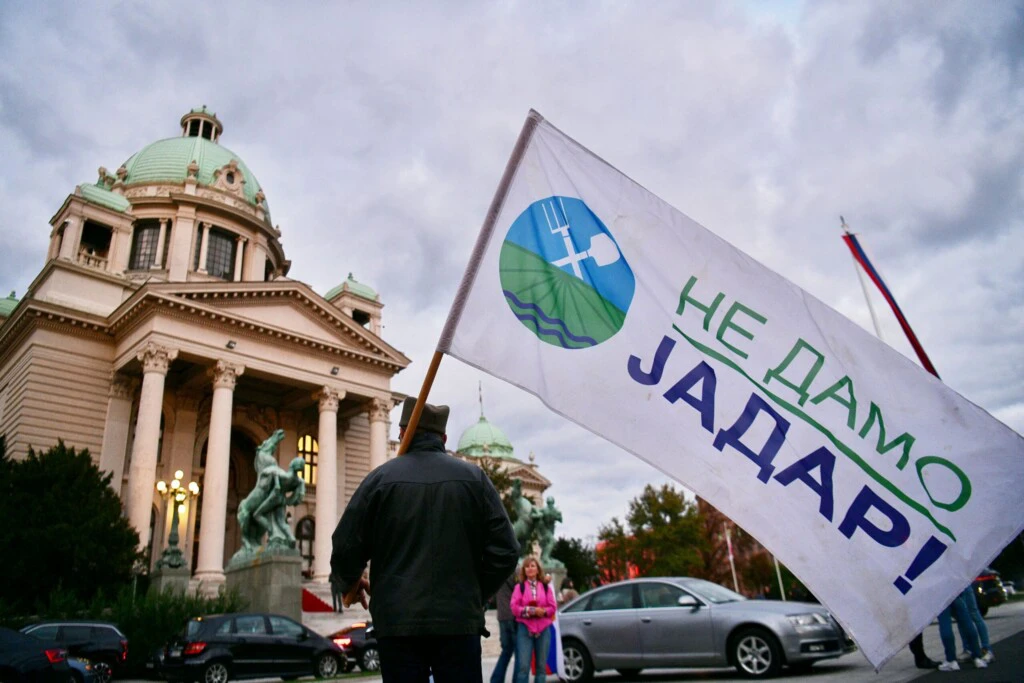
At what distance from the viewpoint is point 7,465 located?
24547 mm

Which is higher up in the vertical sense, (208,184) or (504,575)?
(208,184)

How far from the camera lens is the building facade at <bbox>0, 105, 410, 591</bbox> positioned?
29.4m

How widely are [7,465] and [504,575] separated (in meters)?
27.5

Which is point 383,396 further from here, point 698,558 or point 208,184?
point 698,558

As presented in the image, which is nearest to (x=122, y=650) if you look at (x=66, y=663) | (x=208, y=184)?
(x=66, y=663)

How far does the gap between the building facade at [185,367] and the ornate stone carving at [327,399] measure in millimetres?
57

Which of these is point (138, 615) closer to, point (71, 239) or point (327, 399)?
point (327, 399)

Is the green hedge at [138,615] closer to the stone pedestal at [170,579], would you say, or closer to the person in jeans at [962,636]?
the stone pedestal at [170,579]

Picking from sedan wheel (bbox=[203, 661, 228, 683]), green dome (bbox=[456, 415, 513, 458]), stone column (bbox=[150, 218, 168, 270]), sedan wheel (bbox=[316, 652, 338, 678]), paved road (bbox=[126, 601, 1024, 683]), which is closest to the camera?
paved road (bbox=[126, 601, 1024, 683])

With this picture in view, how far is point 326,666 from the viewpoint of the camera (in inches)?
595

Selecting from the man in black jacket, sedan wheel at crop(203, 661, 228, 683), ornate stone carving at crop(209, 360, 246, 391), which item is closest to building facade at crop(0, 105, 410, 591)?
ornate stone carving at crop(209, 360, 246, 391)

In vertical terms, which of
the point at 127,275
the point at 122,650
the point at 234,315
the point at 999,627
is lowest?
the point at 999,627

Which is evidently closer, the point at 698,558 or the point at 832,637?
the point at 832,637

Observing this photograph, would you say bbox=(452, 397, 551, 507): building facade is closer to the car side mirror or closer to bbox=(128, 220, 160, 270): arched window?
bbox=(128, 220, 160, 270): arched window
